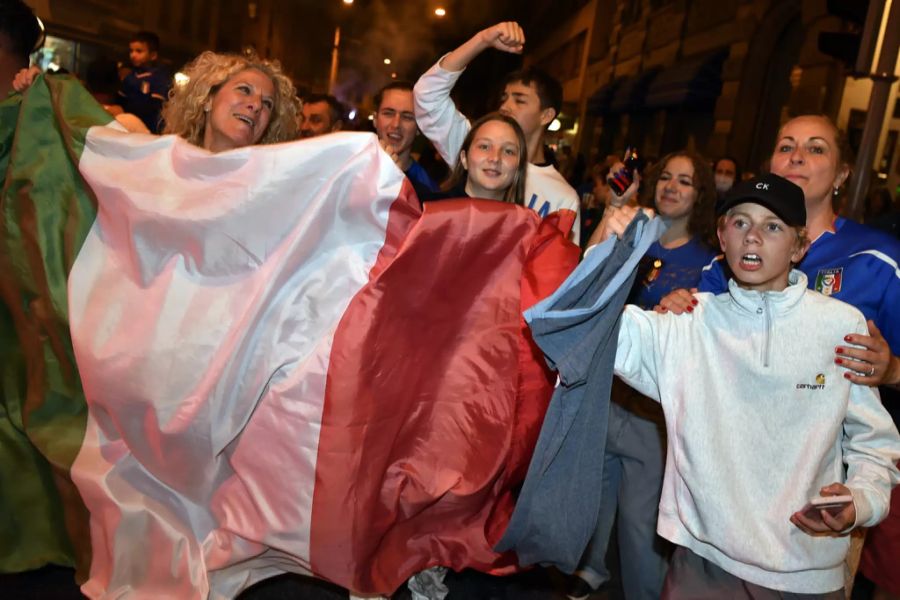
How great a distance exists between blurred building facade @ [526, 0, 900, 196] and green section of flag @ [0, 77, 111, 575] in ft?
25.7

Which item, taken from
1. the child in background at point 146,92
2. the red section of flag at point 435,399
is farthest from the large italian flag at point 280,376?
the child in background at point 146,92

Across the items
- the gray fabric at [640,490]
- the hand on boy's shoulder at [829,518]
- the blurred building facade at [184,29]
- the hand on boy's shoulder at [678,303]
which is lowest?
the gray fabric at [640,490]

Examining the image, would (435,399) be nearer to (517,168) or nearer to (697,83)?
(517,168)

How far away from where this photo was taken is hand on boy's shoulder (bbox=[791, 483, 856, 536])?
2.15 metres

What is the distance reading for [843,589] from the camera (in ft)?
7.80

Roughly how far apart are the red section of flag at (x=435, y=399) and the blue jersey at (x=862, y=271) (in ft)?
2.81

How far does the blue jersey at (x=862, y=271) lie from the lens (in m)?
2.68

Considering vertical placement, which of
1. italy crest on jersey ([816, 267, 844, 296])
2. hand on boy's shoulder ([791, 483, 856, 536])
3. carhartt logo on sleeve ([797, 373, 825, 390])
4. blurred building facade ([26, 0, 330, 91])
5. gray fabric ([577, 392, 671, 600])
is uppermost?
blurred building facade ([26, 0, 330, 91])

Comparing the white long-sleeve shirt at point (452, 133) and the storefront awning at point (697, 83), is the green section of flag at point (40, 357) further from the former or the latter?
the storefront awning at point (697, 83)

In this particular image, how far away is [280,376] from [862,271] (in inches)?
77.7

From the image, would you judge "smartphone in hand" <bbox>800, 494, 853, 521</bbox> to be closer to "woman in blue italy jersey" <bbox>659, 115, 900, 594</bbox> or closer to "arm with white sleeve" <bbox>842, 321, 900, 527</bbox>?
"arm with white sleeve" <bbox>842, 321, 900, 527</bbox>

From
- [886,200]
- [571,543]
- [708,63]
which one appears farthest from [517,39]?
[708,63]

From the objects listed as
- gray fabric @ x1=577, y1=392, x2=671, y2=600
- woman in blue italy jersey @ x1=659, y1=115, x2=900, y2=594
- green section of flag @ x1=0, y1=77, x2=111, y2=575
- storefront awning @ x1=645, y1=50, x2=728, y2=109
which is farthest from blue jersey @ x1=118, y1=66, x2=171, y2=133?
storefront awning @ x1=645, y1=50, x2=728, y2=109

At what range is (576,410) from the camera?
234cm
